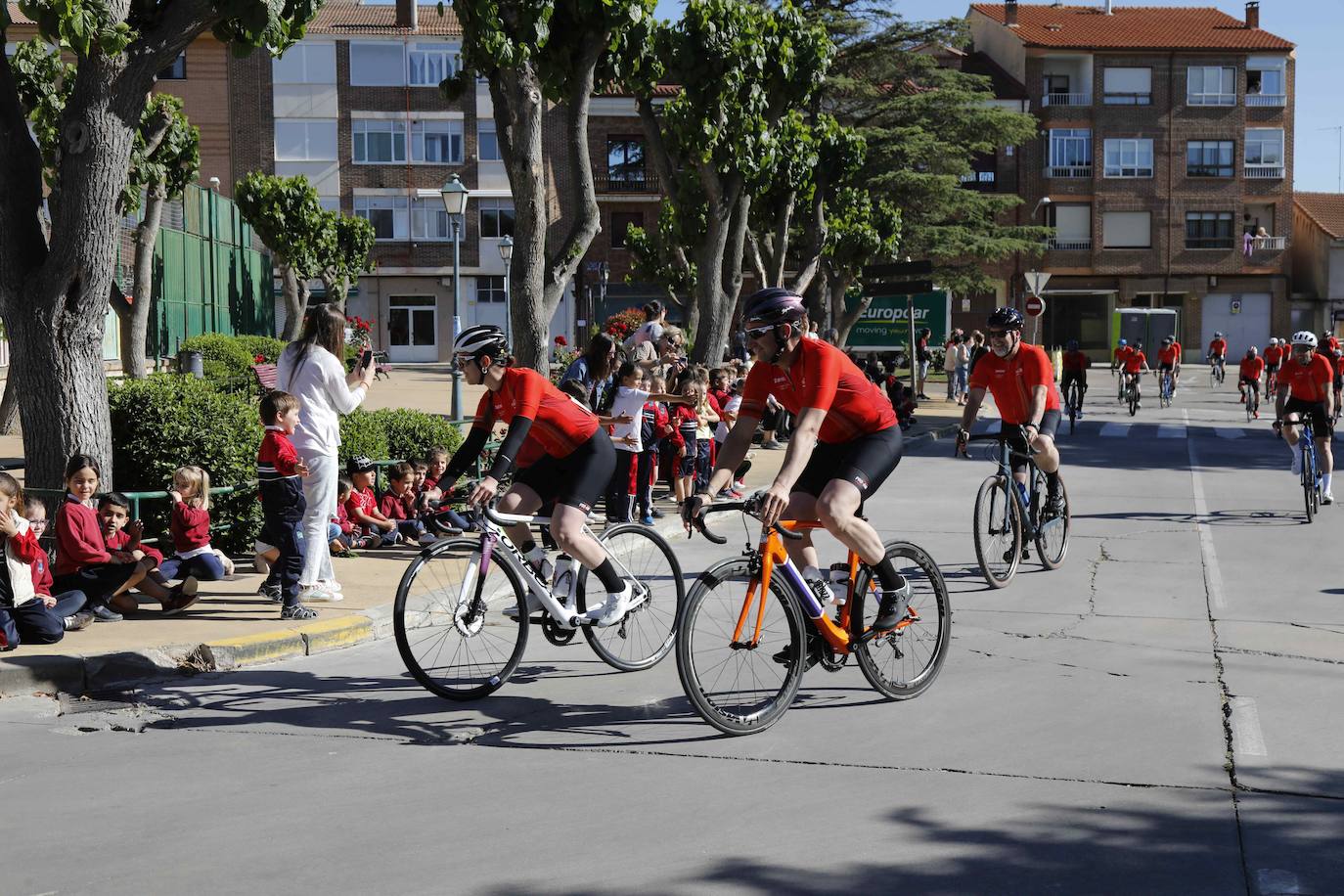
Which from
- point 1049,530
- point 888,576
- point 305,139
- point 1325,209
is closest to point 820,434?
point 888,576

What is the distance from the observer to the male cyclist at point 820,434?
20.7ft

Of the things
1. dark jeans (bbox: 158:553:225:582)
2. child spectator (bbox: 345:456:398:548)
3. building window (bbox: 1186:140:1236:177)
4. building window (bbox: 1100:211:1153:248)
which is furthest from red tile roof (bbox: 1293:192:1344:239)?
dark jeans (bbox: 158:553:225:582)

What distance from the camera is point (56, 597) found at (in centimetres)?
801

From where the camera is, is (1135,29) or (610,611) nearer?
(610,611)

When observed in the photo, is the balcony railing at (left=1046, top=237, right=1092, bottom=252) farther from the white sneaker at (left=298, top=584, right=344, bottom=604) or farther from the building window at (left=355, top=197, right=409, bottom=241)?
the white sneaker at (left=298, top=584, right=344, bottom=604)

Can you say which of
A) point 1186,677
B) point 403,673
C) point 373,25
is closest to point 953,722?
point 1186,677

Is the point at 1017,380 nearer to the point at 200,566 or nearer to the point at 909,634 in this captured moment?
the point at 909,634

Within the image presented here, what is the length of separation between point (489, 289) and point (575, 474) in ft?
174

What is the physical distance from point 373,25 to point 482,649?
55.2 meters

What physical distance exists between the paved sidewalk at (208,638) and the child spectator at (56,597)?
9cm

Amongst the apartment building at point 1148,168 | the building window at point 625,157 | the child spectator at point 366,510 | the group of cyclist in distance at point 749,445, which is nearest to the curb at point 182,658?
the group of cyclist in distance at point 749,445

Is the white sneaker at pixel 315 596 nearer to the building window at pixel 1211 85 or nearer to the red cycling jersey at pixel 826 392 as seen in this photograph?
the red cycling jersey at pixel 826 392

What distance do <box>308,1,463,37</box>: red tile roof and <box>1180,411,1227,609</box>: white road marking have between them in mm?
43266

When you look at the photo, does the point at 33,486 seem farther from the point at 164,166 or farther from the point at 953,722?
the point at 164,166
